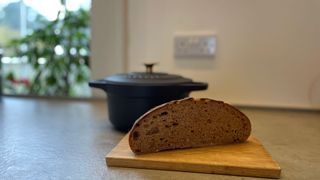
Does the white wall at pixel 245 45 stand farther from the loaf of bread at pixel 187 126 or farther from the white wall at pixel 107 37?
the loaf of bread at pixel 187 126

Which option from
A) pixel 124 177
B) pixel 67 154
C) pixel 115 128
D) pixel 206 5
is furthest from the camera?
pixel 206 5

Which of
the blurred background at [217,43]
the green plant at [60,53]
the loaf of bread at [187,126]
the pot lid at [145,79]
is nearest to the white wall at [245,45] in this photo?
the blurred background at [217,43]

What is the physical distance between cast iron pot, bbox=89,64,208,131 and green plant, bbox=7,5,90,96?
2.08ft

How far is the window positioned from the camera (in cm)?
128

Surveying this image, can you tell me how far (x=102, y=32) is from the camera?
3.78ft

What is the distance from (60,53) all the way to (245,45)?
74 cm

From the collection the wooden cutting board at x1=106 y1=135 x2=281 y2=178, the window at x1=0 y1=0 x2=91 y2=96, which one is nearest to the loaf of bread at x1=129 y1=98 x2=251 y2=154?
the wooden cutting board at x1=106 y1=135 x2=281 y2=178

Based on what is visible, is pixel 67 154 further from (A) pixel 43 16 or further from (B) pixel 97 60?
(A) pixel 43 16

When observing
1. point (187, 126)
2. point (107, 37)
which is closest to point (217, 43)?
point (107, 37)

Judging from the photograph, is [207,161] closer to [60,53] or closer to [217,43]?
[217,43]

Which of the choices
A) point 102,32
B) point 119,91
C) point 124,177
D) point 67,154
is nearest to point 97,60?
point 102,32

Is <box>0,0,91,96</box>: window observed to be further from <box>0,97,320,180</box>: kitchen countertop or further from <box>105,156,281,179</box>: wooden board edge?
<box>105,156,281,179</box>: wooden board edge

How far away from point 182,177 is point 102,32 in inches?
32.1

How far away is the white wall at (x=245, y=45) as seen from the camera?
1014 millimetres
